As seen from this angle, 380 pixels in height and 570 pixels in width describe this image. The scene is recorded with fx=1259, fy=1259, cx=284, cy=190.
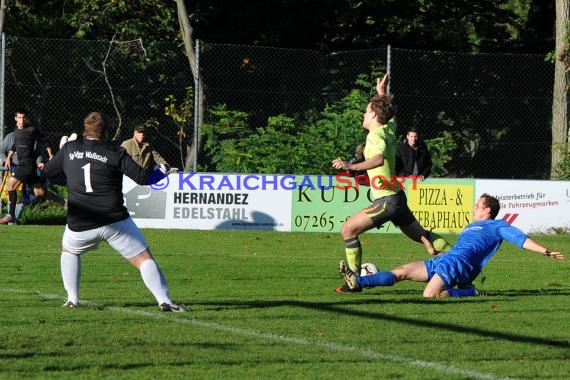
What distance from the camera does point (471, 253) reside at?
11.4 m

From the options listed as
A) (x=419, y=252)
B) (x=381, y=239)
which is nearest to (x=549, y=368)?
(x=419, y=252)

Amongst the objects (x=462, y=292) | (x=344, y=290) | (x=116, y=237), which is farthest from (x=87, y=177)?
(x=462, y=292)

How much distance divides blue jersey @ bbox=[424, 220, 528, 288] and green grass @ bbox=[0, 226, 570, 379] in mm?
307

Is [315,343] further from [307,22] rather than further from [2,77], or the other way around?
[307,22]

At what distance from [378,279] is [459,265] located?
0.74m

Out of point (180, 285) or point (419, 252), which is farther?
point (419, 252)

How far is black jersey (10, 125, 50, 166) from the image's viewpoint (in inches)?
837

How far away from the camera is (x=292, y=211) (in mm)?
22094

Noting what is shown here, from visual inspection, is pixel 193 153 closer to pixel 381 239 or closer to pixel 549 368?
pixel 381 239

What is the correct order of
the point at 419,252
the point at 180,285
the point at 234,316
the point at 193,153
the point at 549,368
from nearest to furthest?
1. the point at 549,368
2. the point at 234,316
3. the point at 180,285
4. the point at 419,252
5. the point at 193,153

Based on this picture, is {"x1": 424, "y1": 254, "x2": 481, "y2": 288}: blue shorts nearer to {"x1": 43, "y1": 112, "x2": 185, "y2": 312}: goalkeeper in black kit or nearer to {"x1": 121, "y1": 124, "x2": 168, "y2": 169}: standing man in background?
{"x1": 43, "y1": 112, "x2": 185, "y2": 312}: goalkeeper in black kit

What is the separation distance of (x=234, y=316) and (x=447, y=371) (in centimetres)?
294

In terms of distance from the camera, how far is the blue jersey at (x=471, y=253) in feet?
37.3

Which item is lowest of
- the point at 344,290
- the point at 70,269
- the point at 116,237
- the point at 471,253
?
the point at 344,290
